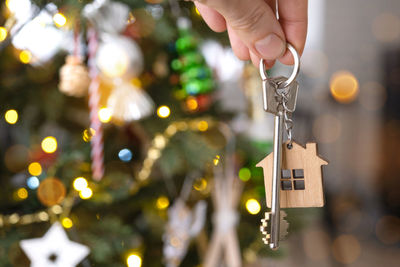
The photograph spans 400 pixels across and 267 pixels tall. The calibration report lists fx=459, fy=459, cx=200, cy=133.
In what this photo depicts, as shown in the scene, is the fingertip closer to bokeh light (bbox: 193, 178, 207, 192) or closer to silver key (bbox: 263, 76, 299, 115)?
silver key (bbox: 263, 76, 299, 115)

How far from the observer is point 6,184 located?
3.26ft

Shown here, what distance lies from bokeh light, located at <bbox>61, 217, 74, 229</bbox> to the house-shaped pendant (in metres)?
0.58

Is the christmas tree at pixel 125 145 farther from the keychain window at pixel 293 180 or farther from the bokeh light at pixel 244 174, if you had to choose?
the keychain window at pixel 293 180

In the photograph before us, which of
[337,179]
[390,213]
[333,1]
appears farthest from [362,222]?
[333,1]

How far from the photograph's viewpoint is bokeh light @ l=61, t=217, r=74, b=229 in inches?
34.2

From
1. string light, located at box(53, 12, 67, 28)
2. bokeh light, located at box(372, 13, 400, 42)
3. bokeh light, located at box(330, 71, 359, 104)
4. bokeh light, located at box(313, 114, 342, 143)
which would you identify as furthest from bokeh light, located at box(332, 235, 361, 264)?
string light, located at box(53, 12, 67, 28)

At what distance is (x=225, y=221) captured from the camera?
106cm

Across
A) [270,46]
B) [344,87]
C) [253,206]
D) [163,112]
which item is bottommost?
[344,87]

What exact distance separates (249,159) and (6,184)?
1.87 ft

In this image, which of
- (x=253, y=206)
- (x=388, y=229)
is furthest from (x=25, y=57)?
(x=388, y=229)

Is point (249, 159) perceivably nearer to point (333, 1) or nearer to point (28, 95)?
point (28, 95)

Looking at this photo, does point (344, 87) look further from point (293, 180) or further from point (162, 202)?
point (293, 180)

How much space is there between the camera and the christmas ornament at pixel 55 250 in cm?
74

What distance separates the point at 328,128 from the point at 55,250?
8.68 ft
